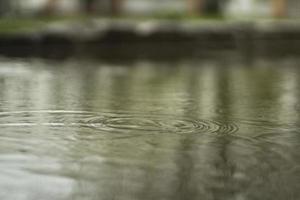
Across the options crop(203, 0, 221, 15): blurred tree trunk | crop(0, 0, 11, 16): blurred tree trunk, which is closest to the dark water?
crop(0, 0, 11, 16): blurred tree trunk

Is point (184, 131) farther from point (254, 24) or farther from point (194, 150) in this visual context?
point (254, 24)

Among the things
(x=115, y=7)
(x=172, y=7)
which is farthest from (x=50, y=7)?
(x=172, y=7)

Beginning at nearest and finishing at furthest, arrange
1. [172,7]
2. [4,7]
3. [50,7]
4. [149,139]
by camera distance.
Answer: [149,139], [4,7], [50,7], [172,7]

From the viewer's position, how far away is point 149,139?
3848mm

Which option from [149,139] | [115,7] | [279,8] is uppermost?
[115,7]

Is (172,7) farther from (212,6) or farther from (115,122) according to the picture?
(115,122)

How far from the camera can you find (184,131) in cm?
413

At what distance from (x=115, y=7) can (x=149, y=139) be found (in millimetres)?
15271

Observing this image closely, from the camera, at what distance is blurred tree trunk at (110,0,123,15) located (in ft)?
61.5

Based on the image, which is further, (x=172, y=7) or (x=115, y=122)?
(x=172, y=7)

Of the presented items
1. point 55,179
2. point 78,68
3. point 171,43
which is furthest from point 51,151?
point 171,43

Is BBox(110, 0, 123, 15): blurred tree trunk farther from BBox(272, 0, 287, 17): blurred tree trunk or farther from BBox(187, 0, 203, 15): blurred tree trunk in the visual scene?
BBox(272, 0, 287, 17): blurred tree trunk

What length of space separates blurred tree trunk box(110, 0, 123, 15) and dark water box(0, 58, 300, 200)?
11.3 meters

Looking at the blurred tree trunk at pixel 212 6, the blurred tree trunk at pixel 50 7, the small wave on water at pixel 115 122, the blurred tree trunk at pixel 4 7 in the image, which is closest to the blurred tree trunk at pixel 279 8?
the blurred tree trunk at pixel 212 6
